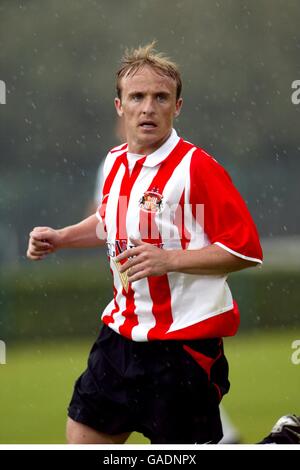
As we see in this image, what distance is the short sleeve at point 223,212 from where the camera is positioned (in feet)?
11.6

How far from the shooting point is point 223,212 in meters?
3.55

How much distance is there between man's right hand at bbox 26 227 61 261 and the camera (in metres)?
3.82

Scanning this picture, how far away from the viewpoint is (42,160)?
10.2 metres

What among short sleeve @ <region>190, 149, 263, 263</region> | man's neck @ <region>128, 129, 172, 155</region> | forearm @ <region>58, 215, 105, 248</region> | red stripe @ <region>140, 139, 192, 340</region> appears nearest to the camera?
short sleeve @ <region>190, 149, 263, 263</region>

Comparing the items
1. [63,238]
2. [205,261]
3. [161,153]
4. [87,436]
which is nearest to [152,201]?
[161,153]

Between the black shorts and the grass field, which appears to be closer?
the black shorts

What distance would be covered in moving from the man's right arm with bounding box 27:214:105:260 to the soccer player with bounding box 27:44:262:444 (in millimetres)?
25

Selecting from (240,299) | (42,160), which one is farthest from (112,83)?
→ (240,299)

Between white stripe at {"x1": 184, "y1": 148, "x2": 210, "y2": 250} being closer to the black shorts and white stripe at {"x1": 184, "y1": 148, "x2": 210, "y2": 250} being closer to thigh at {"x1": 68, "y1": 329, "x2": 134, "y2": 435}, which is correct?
the black shorts

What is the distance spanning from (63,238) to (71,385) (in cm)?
447

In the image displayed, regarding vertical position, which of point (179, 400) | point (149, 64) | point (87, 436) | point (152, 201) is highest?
point (149, 64)

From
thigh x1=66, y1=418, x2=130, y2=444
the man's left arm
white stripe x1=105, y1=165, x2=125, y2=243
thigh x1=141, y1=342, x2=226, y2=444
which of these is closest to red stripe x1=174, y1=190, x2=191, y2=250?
the man's left arm

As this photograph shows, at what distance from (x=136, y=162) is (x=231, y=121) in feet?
23.5

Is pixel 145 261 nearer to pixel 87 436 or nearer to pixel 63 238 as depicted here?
pixel 63 238
